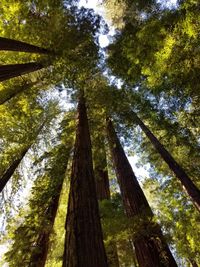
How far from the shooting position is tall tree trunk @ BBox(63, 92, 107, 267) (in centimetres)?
353

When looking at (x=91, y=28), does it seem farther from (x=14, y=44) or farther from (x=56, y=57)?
(x=14, y=44)

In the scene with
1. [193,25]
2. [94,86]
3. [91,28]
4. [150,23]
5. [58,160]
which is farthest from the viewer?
[94,86]

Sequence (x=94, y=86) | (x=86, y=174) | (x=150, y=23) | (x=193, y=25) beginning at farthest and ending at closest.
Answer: (x=94, y=86)
(x=150, y=23)
(x=193, y=25)
(x=86, y=174)

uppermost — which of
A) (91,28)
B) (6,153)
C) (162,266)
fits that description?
(91,28)

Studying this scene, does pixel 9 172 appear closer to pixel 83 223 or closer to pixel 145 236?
pixel 145 236

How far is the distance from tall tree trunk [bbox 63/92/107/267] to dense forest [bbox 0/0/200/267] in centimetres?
2

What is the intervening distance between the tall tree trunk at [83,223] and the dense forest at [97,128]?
19 mm

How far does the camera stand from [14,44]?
7020 mm

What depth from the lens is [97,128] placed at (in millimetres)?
9562

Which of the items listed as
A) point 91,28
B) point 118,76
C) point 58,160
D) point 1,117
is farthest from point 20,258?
point 91,28

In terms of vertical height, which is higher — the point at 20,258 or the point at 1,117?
the point at 1,117

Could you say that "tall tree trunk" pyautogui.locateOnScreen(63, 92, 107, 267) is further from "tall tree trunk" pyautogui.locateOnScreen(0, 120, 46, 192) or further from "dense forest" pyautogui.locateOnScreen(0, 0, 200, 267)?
"tall tree trunk" pyautogui.locateOnScreen(0, 120, 46, 192)

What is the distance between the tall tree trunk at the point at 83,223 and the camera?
3.53 metres

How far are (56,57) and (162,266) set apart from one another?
589cm
